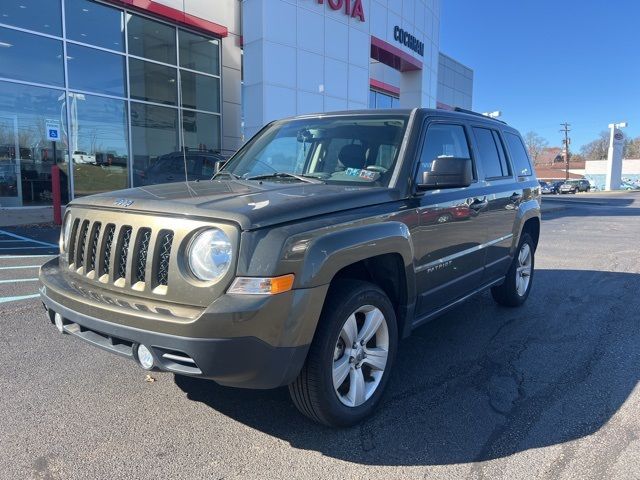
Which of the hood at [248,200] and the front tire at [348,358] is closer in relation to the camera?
the hood at [248,200]

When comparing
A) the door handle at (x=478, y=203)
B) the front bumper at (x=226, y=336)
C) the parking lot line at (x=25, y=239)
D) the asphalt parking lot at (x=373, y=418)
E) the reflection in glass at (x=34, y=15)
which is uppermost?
the reflection in glass at (x=34, y=15)

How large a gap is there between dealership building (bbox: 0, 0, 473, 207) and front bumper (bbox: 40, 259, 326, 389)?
9.49m

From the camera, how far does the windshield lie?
11.2 ft

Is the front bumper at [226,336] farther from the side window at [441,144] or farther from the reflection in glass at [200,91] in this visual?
the reflection in glass at [200,91]

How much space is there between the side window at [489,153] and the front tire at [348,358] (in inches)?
81.5

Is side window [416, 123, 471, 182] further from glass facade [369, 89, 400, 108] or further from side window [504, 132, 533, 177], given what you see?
glass facade [369, 89, 400, 108]

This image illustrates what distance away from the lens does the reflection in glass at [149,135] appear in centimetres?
1525

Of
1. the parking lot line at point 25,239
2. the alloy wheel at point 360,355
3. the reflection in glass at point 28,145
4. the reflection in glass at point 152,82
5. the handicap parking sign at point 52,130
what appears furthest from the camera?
the reflection in glass at point 152,82

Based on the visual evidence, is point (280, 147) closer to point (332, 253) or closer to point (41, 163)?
point (332, 253)

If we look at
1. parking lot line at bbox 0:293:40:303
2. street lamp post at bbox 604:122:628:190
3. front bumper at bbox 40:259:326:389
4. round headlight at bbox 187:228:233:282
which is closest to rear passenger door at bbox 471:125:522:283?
front bumper at bbox 40:259:326:389

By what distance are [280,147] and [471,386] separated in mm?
2332

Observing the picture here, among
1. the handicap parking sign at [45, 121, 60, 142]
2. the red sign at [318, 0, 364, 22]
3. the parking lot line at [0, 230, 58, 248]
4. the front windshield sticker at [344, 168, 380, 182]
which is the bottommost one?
the parking lot line at [0, 230, 58, 248]

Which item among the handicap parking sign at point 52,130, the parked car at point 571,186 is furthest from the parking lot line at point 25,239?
the parked car at point 571,186

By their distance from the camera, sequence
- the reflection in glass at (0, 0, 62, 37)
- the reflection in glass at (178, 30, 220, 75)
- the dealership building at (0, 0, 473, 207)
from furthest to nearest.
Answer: the reflection in glass at (178, 30, 220, 75)
the dealership building at (0, 0, 473, 207)
the reflection in glass at (0, 0, 62, 37)
